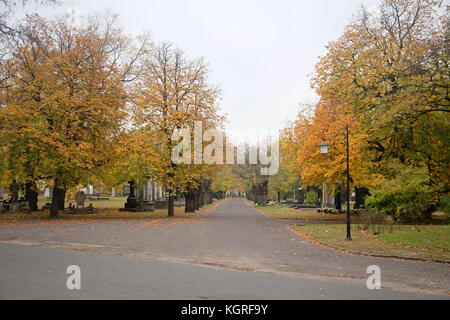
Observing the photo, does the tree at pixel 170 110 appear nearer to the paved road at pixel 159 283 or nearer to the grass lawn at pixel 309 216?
the grass lawn at pixel 309 216

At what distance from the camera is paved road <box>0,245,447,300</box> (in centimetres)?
721

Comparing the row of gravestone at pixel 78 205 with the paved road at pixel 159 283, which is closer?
the paved road at pixel 159 283

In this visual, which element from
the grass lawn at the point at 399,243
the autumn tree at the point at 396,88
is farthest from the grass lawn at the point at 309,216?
the grass lawn at the point at 399,243

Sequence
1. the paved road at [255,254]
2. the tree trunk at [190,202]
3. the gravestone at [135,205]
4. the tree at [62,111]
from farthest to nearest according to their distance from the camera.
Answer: the gravestone at [135,205] → the tree trunk at [190,202] → the tree at [62,111] → the paved road at [255,254]

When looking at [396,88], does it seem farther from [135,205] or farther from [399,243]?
[135,205]

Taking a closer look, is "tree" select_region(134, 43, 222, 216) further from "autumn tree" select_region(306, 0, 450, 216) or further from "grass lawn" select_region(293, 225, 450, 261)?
"grass lawn" select_region(293, 225, 450, 261)

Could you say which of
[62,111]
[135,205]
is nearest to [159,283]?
[62,111]

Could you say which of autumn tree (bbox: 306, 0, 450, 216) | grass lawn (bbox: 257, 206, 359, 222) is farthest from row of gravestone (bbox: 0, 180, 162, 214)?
autumn tree (bbox: 306, 0, 450, 216)

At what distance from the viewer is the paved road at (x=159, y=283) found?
7211mm

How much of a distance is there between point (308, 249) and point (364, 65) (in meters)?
14.9

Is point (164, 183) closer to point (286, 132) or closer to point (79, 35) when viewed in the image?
point (286, 132)

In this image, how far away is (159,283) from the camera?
8211 millimetres

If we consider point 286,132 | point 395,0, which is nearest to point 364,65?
point 395,0
